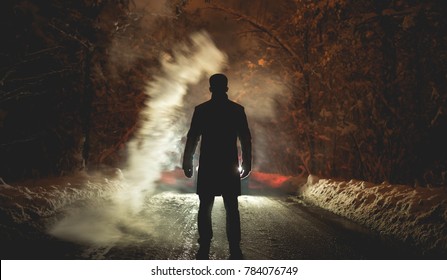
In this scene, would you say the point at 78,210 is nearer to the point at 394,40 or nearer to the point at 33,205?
the point at 33,205

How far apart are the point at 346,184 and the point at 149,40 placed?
32.6 feet

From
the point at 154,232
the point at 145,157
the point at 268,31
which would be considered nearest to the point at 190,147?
the point at 154,232

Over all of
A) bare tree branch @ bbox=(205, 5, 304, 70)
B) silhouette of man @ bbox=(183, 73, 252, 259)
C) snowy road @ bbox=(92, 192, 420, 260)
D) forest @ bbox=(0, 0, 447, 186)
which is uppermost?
A: bare tree branch @ bbox=(205, 5, 304, 70)

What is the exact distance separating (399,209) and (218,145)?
14.8 ft

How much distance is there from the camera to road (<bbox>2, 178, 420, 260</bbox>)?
5031 millimetres

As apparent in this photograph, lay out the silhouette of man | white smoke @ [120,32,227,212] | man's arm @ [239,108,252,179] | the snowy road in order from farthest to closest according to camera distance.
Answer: white smoke @ [120,32,227,212]
the snowy road
man's arm @ [239,108,252,179]
the silhouette of man

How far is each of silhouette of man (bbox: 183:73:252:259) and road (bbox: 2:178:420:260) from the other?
384 mm

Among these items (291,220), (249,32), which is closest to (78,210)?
(291,220)

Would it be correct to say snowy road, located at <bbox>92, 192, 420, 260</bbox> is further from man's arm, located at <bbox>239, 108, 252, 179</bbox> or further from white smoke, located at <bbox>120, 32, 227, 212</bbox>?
white smoke, located at <bbox>120, 32, 227, 212</bbox>

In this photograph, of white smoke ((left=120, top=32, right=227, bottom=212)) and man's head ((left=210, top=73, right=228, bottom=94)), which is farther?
white smoke ((left=120, top=32, right=227, bottom=212))

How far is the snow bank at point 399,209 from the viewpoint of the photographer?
5945mm

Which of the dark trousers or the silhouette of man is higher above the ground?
the silhouette of man

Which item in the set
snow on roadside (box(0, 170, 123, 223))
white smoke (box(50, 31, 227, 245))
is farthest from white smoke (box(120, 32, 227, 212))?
snow on roadside (box(0, 170, 123, 223))

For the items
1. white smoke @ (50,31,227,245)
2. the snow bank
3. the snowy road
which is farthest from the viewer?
white smoke @ (50,31,227,245)
